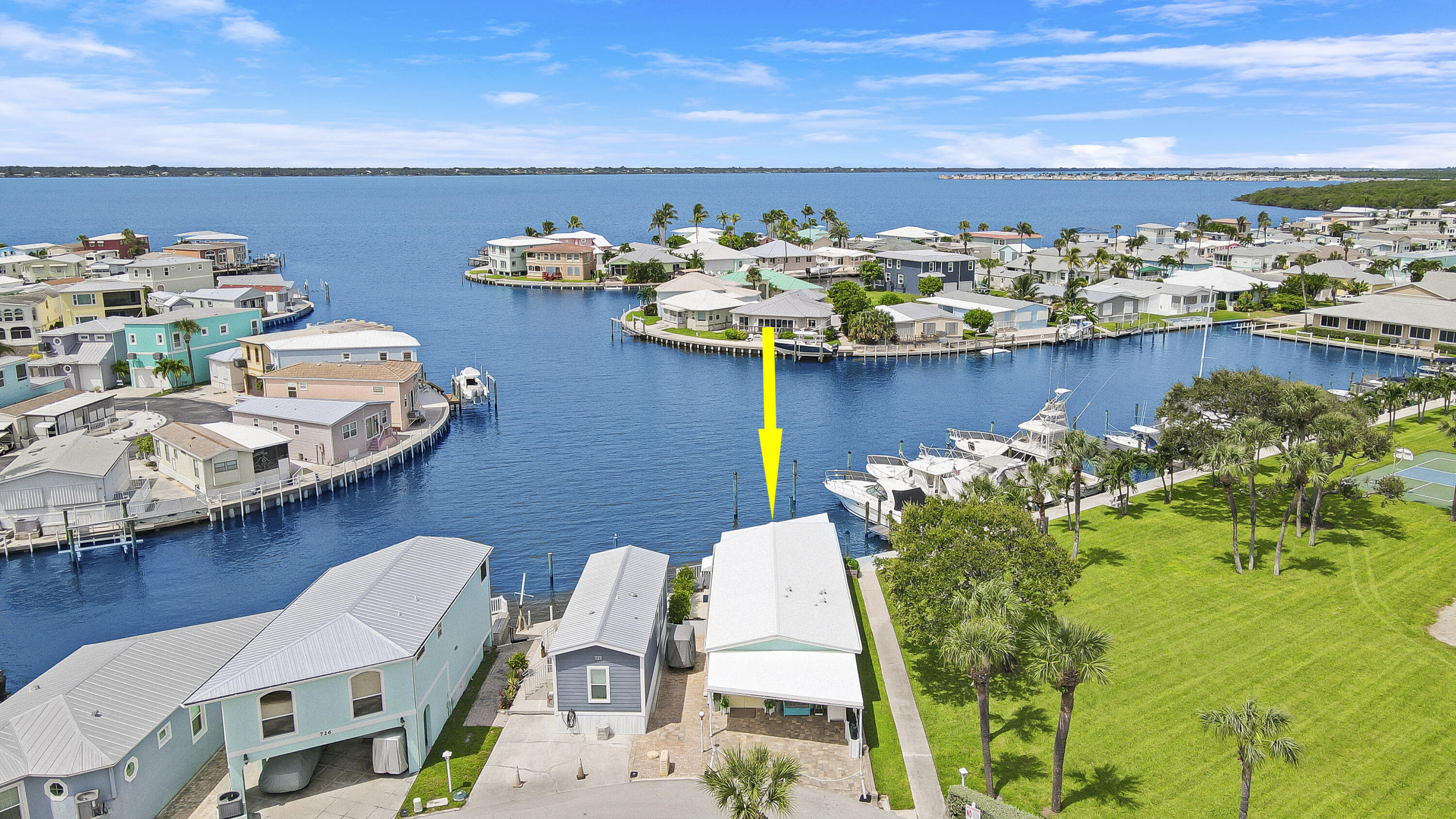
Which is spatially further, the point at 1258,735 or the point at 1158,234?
the point at 1158,234

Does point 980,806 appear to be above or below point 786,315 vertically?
below

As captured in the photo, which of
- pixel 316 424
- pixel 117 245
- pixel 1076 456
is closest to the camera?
pixel 1076 456

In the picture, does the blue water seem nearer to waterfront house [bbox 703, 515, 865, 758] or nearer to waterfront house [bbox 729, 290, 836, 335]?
waterfront house [bbox 729, 290, 836, 335]

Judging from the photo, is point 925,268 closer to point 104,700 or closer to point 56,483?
point 56,483

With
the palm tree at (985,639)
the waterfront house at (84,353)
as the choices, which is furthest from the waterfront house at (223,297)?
the palm tree at (985,639)

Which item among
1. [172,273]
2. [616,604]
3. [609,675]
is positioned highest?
[172,273]

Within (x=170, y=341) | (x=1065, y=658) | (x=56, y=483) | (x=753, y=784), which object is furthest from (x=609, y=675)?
(x=170, y=341)

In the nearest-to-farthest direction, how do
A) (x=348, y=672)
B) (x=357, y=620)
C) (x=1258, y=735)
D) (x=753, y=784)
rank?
(x=753, y=784), (x=1258, y=735), (x=348, y=672), (x=357, y=620)
